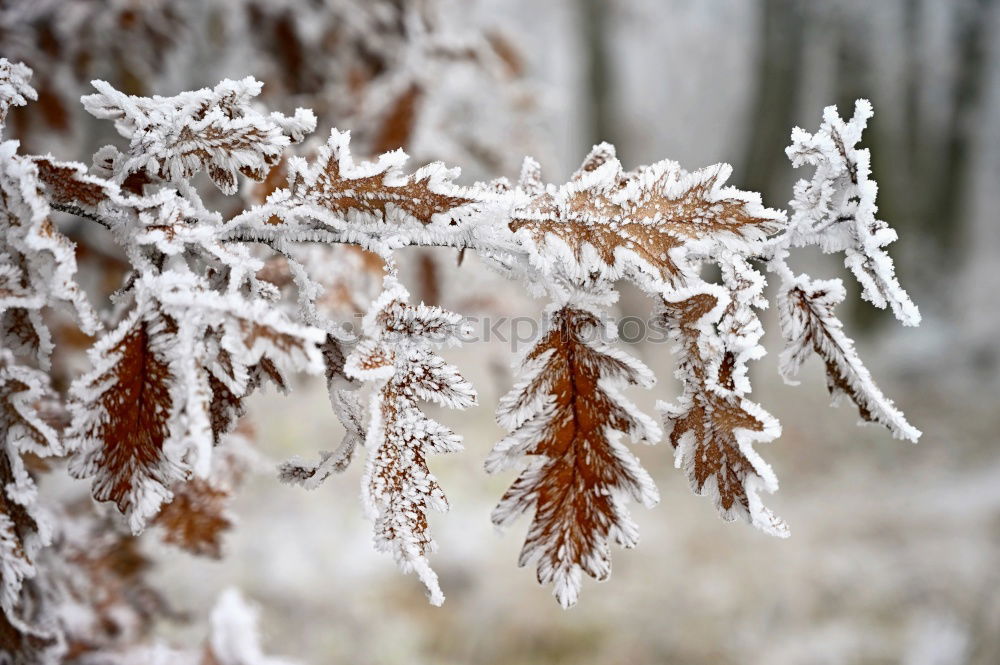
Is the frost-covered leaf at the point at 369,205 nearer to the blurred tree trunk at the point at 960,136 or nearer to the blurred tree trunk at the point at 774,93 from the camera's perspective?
the blurred tree trunk at the point at 774,93

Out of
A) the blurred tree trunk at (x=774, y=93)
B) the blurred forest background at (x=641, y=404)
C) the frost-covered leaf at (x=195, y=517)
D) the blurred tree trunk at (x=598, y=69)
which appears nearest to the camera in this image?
the frost-covered leaf at (x=195, y=517)

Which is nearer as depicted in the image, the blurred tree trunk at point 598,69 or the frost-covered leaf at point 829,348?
the frost-covered leaf at point 829,348

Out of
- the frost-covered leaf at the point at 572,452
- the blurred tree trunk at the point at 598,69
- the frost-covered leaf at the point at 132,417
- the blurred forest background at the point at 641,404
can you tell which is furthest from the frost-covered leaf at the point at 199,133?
the blurred tree trunk at the point at 598,69

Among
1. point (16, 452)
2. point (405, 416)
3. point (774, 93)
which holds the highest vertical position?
point (774, 93)

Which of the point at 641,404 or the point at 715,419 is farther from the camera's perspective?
the point at 641,404

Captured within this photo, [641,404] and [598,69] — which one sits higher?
[598,69]

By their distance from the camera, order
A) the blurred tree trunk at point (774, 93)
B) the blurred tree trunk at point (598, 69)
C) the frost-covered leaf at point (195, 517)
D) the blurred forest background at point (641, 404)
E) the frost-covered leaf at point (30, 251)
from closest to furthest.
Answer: the frost-covered leaf at point (30, 251) → the frost-covered leaf at point (195, 517) → the blurred forest background at point (641, 404) → the blurred tree trunk at point (774, 93) → the blurred tree trunk at point (598, 69)

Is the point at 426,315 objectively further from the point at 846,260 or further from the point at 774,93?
the point at 774,93

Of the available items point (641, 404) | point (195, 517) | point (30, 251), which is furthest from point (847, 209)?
point (641, 404)

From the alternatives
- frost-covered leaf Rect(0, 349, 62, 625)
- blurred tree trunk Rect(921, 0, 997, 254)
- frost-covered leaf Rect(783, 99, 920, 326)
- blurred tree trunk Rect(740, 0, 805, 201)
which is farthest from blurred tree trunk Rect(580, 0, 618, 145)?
frost-covered leaf Rect(0, 349, 62, 625)
